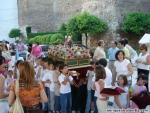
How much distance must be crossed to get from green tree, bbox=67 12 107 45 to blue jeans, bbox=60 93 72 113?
17.7 metres

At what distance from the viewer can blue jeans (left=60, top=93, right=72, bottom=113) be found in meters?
8.34

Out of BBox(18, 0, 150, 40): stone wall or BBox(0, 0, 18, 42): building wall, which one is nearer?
BBox(18, 0, 150, 40): stone wall

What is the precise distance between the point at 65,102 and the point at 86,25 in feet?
58.9

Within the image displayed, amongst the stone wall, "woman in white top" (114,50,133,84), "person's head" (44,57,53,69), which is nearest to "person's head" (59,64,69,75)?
"person's head" (44,57,53,69)

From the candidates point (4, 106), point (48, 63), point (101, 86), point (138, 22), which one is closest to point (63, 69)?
point (48, 63)

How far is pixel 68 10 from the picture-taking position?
3903 centimetres

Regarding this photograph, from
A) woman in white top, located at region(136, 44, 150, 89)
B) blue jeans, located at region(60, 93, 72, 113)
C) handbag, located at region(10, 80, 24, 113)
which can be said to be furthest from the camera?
woman in white top, located at region(136, 44, 150, 89)

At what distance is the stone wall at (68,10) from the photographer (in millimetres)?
28359

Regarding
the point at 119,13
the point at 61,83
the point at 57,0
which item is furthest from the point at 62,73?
the point at 57,0

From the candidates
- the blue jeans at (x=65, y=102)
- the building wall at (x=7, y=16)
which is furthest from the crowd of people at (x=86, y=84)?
the building wall at (x=7, y=16)

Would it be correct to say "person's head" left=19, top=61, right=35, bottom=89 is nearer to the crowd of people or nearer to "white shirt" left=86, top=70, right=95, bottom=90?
the crowd of people

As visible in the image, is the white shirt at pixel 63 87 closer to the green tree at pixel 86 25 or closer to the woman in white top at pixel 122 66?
the woman in white top at pixel 122 66

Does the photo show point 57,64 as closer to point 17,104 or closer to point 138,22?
point 17,104

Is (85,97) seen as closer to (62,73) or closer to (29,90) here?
(62,73)
